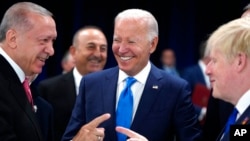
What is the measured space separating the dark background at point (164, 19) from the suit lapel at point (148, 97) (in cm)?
481

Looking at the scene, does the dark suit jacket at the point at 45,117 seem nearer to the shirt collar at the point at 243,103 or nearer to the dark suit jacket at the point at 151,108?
the dark suit jacket at the point at 151,108

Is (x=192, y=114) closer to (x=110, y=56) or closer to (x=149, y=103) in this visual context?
(x=149, y=103)

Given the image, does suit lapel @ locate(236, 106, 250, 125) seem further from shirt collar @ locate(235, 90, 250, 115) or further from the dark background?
the dark background

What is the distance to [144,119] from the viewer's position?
260 cm

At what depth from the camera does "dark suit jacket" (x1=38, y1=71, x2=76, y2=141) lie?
3693mm

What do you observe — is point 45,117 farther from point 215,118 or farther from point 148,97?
point 215,118

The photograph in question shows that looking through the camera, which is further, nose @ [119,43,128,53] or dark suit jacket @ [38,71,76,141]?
dark suit jacket @ [38,71,76,141]

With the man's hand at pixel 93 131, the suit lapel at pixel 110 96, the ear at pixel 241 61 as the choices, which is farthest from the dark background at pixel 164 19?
the ear at pixel 241 61

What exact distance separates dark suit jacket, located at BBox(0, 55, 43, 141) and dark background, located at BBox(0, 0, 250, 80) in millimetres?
5170

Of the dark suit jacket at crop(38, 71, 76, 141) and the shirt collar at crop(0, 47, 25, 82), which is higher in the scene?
the shirt collar at crop(0, 47, 25, 82)

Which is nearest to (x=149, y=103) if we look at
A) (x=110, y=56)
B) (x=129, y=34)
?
(x=129, y=34)

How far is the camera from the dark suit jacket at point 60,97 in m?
3.69

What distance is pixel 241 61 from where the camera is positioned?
180 cm

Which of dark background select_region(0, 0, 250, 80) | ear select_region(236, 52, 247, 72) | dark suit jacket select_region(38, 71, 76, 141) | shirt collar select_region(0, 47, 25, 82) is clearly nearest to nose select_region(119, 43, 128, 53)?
shirt collar select_region(0, 47, 25, 82)
